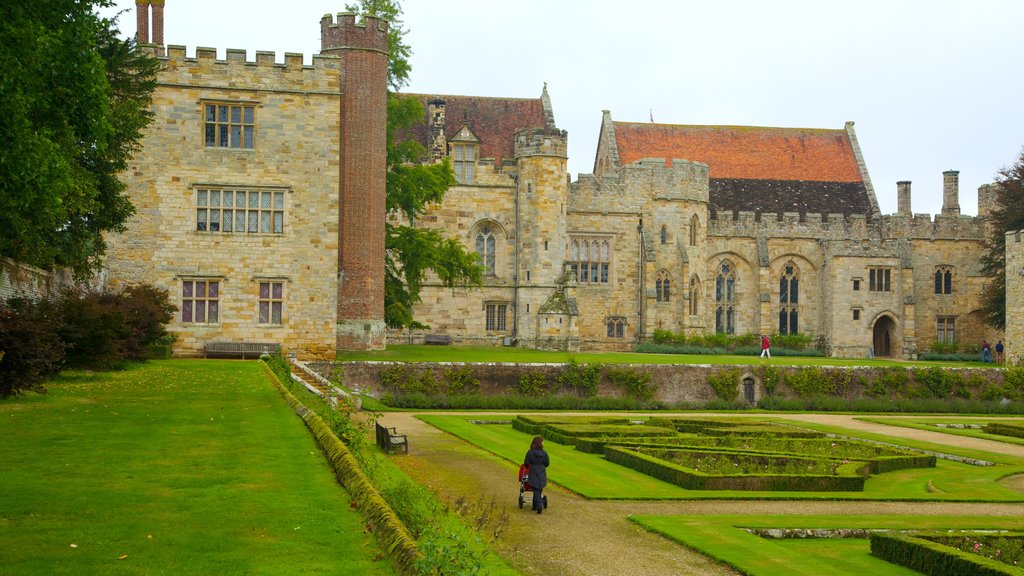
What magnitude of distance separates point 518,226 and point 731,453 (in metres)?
31.9

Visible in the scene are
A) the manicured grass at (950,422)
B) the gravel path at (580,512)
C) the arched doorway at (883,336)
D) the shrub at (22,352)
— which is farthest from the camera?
the arched doorway at (883,336)

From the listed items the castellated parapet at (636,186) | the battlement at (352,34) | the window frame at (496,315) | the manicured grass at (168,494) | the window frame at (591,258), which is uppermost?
the battlement at (352,34)

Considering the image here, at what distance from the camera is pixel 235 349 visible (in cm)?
3312

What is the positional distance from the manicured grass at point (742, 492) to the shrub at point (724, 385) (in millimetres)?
13977

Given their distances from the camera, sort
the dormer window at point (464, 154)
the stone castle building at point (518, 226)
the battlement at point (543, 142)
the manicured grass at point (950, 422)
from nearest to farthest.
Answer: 1. the manicured grass at point (950, 422)
2. the stone castle building at point (518, 226)
3. the battlement at point (543, 142)
4. the dormer window at point (464, 154)

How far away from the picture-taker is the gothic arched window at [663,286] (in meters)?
54.5

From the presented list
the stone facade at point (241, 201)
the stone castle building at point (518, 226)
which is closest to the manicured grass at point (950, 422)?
the stone castle building at point (518, 226)

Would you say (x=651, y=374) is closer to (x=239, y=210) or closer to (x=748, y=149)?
(x=239, y=210)

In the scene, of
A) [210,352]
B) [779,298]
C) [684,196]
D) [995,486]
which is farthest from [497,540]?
[779,298]

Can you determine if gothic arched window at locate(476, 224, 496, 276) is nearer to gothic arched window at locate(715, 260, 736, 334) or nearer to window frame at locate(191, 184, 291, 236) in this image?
gothic arched window at locate(715, 260, 736, 334)

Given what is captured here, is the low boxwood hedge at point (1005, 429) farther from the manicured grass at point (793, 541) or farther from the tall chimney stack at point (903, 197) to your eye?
the tall chimney stack at point (903, 197)

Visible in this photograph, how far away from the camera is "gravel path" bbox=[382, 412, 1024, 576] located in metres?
11.3

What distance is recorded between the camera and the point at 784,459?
63.2 feet

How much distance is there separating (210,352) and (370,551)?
83.0 feet
